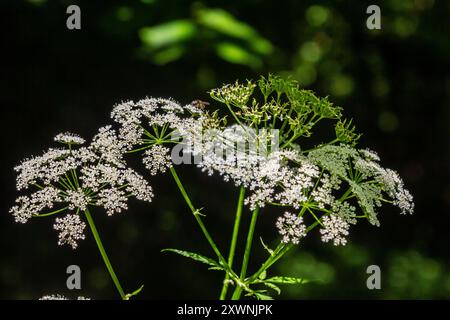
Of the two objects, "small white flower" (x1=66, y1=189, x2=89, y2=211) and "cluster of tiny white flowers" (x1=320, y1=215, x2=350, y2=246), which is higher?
"small white flower" (x1=66, y1=189, x2=89, y2=211)

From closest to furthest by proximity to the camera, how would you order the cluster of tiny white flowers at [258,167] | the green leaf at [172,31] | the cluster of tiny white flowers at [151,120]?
the cluster of tiny white flowers at [258,167] → the cluster of tiny white flowers at [151,120] → the green leaf at [172,31]

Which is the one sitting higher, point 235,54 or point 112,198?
point 235,54

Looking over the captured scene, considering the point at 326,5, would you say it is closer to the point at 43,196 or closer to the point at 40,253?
the point at 40,253

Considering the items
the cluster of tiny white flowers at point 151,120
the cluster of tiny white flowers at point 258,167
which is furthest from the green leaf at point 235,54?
the cluster of tiny white flowers at point 258,167

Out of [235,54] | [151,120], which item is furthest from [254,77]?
[151,120]

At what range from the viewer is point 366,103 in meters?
5.59

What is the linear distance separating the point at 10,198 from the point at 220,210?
167cm

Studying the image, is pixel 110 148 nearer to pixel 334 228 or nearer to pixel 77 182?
pixel 77 182

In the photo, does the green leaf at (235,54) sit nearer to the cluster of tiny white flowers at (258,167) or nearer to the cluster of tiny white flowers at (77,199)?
the cluster of tiny white flowers at (258,167)

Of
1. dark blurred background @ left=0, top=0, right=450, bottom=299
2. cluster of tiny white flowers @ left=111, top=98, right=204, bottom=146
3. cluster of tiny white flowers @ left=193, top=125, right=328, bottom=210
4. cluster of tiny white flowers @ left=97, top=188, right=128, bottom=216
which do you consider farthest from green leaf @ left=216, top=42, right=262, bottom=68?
A: cluster of tiny white flowers @ left=97, top=188, right=128, bottom=216

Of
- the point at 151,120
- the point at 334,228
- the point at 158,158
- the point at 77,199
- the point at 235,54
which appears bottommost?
the point at 334,228

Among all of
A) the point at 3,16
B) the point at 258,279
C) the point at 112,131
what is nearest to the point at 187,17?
the point at 3,16

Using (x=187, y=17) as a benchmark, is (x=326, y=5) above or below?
above

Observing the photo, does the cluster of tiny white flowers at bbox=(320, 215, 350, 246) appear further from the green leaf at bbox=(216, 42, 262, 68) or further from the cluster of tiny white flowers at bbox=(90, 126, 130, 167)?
the green leaf at bbox=(216, 42, 262, 68)
